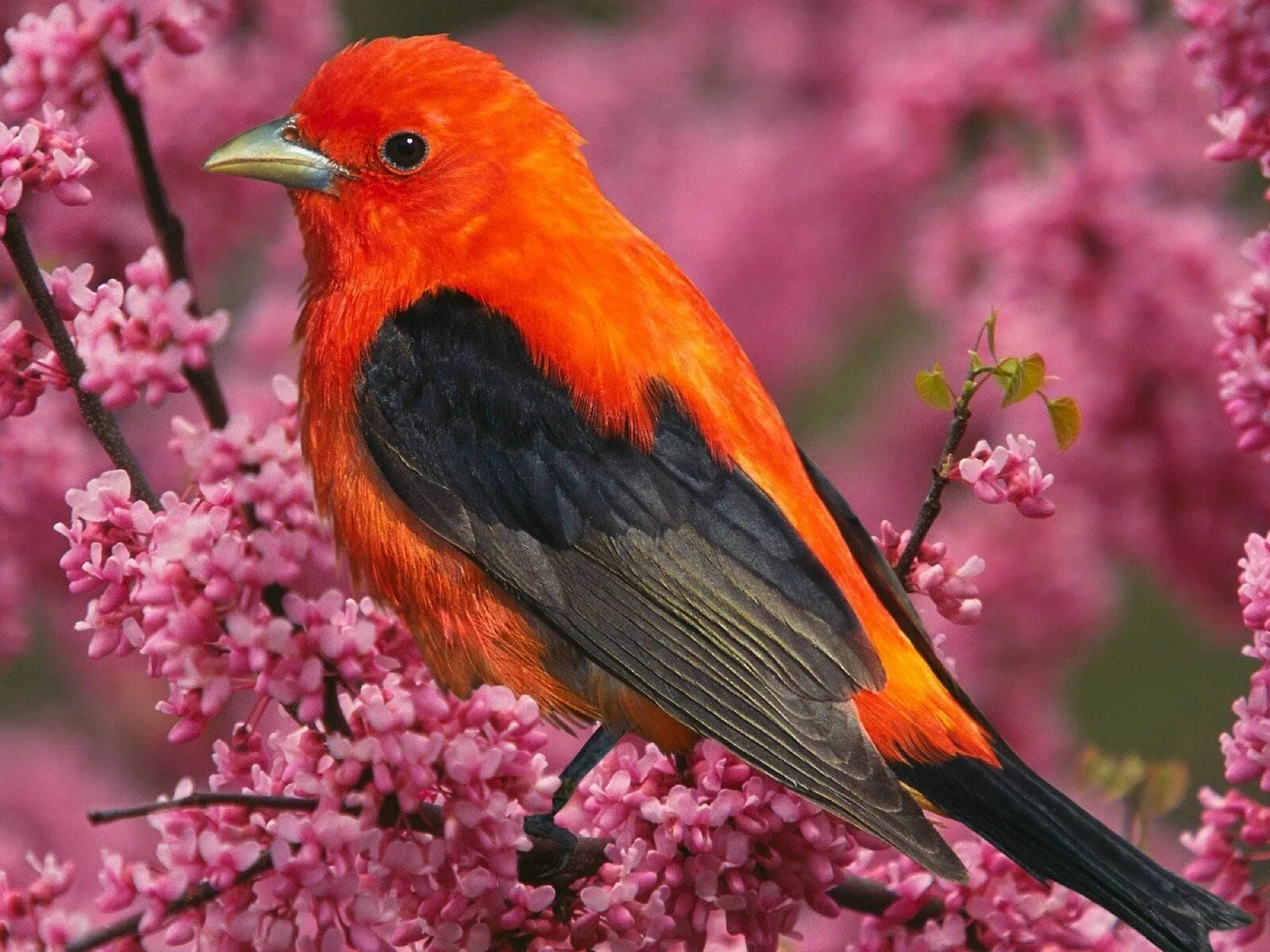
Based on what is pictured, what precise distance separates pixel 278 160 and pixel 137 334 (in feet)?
2.92

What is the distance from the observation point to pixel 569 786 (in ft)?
9.90

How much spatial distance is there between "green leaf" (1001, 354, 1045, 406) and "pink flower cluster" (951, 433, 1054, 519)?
125 millimetres

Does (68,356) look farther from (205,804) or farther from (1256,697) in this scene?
(1256,697)

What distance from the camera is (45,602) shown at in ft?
16.9

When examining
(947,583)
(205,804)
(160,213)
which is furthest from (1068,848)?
(160,213)

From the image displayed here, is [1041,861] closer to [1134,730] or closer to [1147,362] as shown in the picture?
[1147,362]

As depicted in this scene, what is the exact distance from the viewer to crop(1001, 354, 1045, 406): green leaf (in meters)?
2.56

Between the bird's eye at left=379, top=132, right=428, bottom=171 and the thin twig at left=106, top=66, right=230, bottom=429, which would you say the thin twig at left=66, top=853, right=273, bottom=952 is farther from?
the bird's eye at left=379, top=132, right=428, bottom=171

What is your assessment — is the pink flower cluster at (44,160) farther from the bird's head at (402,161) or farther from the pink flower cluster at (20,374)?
the bird's head at (402,161)

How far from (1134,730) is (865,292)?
210 centimetres

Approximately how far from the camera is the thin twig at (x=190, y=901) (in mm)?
2375

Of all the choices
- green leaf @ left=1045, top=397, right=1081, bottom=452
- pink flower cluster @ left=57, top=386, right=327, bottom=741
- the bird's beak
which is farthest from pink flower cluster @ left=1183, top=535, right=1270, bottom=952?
the bird's beak

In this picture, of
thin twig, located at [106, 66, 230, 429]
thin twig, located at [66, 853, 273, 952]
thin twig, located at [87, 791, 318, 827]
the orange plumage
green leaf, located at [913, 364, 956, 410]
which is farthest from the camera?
the orange plumage

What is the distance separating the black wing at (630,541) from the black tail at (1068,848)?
0.58 feet
